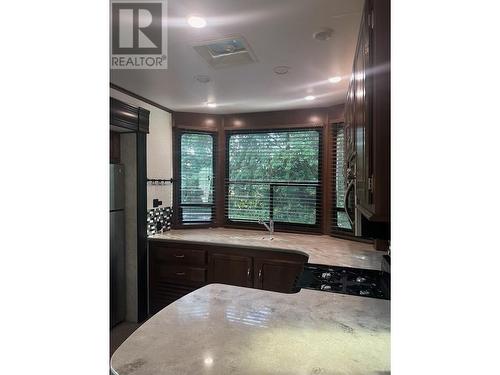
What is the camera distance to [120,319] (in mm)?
3023

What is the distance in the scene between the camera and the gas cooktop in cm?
157

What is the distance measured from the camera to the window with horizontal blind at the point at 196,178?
375 cm

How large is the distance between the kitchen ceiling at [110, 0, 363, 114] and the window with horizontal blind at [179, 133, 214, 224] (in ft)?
1.63

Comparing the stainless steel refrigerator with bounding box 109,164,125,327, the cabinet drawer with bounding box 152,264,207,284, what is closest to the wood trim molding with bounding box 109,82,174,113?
the stainless steel refrigerator with bounding box 109,164,125,327

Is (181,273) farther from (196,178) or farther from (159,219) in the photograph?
(196,178)

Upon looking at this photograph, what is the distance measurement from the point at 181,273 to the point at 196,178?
4.11 ft

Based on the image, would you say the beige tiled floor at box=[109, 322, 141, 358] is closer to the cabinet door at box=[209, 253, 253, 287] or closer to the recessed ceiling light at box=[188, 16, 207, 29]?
the cabinet door at box=[209, 253, 253, 287]

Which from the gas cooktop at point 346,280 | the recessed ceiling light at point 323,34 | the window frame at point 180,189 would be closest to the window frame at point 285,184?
the window frame at point 180,189

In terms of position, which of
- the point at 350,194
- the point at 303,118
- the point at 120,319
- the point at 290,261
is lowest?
the point at 120,319
